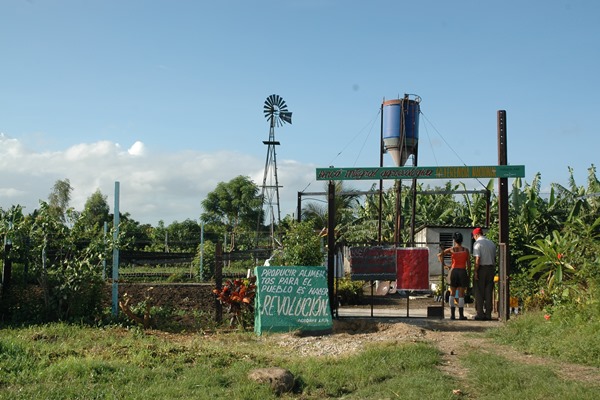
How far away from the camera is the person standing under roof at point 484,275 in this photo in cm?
1330

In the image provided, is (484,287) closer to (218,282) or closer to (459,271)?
(459,271)

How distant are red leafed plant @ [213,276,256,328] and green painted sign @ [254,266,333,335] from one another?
41 centimetres

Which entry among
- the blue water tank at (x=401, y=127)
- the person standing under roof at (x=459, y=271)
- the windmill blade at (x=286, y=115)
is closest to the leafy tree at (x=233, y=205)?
the windmill blade at (x=286, y=115)

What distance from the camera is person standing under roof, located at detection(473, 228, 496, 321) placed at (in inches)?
524

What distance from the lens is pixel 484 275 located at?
13.4 meters

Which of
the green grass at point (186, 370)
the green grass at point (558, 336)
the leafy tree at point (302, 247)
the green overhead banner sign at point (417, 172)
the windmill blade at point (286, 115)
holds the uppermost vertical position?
the windmill blade at point (286, 115)

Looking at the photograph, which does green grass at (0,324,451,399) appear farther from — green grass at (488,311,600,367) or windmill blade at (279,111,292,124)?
windmill blade at (279,111,292,124)

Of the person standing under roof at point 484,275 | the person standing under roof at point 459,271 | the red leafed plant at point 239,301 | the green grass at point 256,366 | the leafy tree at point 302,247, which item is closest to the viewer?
the green grass at point 256,366

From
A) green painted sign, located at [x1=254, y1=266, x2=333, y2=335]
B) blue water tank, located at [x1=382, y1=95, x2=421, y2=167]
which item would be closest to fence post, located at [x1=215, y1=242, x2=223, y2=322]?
green painted sign, located at [x1=254, y1=266, x2=333, y2=335]

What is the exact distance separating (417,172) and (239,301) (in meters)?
4.17

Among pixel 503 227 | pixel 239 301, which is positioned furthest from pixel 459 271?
pixel 239 301

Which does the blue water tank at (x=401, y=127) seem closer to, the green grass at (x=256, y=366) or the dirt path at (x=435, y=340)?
the dirt path at (x=435, y=340)

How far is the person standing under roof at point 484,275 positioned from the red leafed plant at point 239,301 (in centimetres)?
446

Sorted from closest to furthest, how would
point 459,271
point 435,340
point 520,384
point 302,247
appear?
point 520,384 < point 435,340 < point 302,247 < point 459,271
